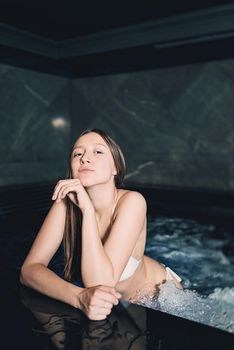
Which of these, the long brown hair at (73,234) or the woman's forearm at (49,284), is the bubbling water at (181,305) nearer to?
the long brown hair at (73,234)

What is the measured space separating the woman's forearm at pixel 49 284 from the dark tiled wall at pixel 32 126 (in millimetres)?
6217

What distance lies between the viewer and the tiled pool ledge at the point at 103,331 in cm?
90

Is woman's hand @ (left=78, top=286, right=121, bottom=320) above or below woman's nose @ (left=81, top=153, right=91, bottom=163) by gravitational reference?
below

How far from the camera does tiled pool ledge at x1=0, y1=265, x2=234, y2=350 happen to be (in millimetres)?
899

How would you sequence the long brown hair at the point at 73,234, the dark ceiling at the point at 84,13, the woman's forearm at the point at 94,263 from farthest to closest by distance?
the dark ceiling at the point at 84,13 < the long brown hair at the point at 73,234 < the woman's forearm at the point at 94,263

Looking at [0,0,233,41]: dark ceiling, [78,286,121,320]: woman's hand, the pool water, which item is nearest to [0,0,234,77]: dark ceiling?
[0,0,233,41]: dark ceiling

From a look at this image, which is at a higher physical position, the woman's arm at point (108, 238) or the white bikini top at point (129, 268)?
the woman's arm at point (108, 238)

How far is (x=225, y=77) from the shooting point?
263 inches

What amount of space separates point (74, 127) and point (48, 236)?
24.0 feet

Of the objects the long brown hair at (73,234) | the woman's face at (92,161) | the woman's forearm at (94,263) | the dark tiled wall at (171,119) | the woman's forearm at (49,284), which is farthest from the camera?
the dark tiled wall at (171,119)

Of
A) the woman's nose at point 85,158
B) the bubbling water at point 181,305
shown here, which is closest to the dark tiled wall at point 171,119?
the bubbling water at point 181,305

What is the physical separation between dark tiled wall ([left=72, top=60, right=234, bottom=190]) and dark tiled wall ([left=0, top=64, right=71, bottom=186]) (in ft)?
2.03

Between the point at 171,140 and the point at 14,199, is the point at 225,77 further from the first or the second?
the point at 14,199

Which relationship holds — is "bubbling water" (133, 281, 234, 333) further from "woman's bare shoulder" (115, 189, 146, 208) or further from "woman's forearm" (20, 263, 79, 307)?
"woman's forearm" (20, 263, 79, 307)
